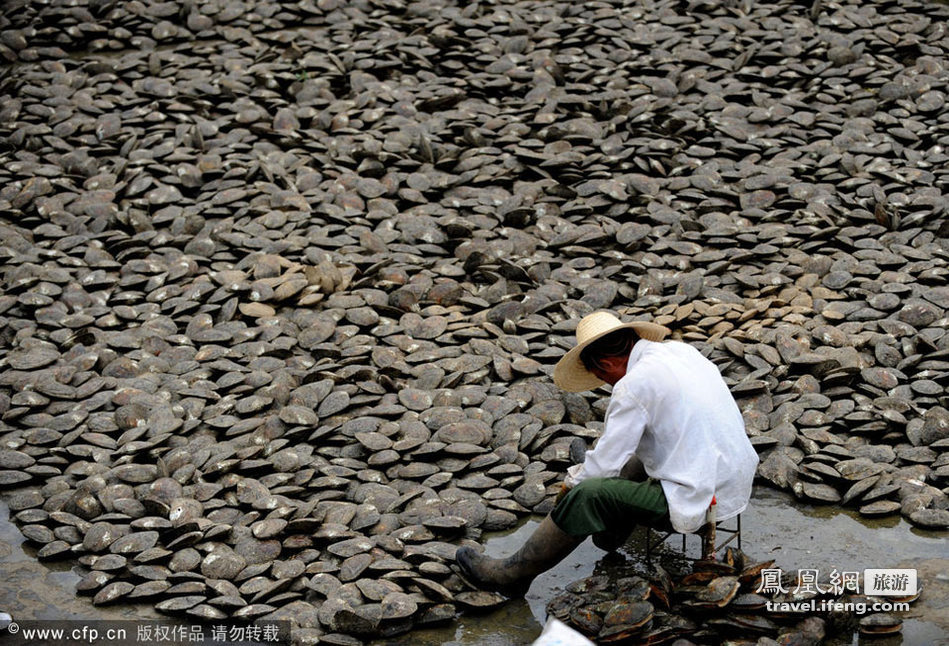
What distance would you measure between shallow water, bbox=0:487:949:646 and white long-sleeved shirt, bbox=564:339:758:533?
0.52 metres

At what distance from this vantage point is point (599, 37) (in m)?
7.12

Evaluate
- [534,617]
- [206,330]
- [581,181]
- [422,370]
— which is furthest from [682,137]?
[534,617]

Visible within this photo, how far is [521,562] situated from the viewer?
324cm

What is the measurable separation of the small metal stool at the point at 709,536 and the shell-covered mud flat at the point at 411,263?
45 cm

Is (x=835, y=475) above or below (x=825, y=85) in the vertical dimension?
below

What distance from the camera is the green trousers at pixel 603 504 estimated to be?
3066 millimetres

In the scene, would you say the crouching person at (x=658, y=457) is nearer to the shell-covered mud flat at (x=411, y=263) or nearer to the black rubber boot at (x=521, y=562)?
the black rubber boot at (x=521, y=562)

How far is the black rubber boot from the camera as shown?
10.4 feet

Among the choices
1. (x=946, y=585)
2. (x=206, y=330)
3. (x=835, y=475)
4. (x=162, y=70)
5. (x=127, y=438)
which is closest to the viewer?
(x=946, y=585)

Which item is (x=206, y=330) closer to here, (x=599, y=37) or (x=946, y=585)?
(x=946, y=585)

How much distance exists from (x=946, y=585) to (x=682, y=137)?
3540 mm

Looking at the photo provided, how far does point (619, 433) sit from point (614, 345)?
0.36 m

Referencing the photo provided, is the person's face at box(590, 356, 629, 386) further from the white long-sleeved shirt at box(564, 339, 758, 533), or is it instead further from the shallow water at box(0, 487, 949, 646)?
the shallow water at box(0, 487, 949, 646)

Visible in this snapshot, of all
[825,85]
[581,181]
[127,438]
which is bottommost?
[127,438]
